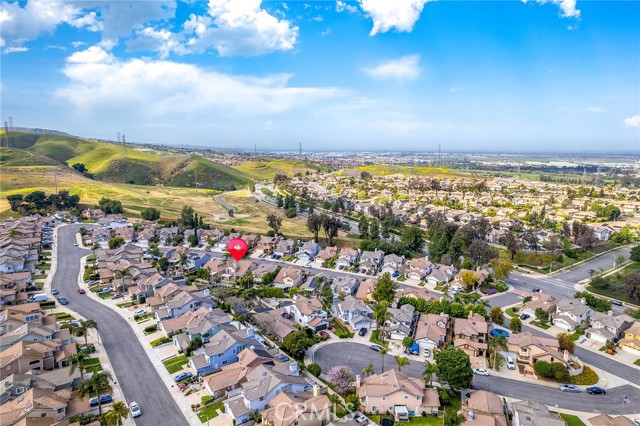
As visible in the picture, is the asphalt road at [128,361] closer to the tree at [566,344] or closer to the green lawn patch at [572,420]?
the green lawn patch at [572,420]

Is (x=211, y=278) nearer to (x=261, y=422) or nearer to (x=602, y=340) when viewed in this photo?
(x=261, y=422)

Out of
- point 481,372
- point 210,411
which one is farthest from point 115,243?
point 481,372

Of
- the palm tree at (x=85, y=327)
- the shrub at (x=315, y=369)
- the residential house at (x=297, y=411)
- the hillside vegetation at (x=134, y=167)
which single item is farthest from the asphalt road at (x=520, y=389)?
the hillside vegetation at (x=134, y=167)

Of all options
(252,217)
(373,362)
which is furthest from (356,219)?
(373,362)

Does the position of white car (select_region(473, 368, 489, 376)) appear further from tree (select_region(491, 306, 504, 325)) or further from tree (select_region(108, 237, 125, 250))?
tree (select_region(108, 237, 125, 250))

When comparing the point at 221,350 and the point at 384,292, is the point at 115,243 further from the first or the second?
the point at 384,292

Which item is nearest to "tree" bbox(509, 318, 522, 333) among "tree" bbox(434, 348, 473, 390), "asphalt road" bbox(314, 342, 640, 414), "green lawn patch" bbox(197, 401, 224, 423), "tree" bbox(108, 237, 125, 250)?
"asphalt road" bbox(314, 342, 640, 414)

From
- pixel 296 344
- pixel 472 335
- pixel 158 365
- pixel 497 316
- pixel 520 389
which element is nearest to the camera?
pixel 520 389
